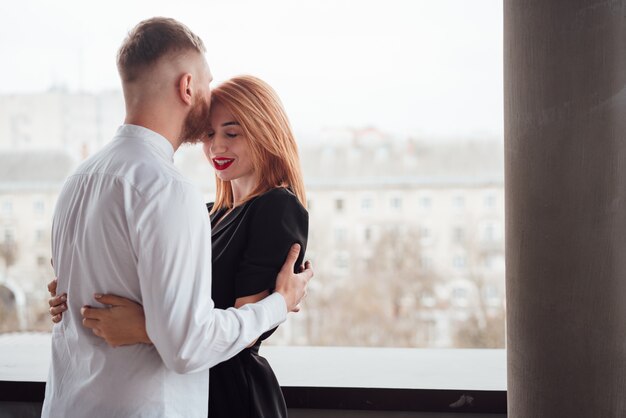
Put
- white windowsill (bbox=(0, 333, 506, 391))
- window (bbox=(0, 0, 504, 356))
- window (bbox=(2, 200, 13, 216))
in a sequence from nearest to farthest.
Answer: white windowsill (bbox=(0, 333, 506, 391)) < window (bbox=(0, 0, 504, 356)) < window (bbox=(2, 200, 13, 216))

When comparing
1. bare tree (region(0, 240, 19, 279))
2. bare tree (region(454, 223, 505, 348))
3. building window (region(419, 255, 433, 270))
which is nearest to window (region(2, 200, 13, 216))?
bare tree (region(0, 240, 19, 279))

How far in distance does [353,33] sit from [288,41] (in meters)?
2.92

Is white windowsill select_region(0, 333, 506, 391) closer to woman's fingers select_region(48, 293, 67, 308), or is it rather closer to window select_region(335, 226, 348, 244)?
woman's fingers select_region(48, 293, 67, 308)

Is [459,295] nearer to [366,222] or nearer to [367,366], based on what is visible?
[366,222]

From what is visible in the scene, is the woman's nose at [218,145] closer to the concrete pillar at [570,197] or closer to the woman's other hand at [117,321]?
the woman's other hand at [117,321]

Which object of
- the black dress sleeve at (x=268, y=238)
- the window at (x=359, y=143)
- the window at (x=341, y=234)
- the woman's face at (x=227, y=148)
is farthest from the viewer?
the window at (x=341, y=234)

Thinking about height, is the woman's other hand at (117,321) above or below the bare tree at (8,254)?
above

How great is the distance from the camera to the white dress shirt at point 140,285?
4.25ft

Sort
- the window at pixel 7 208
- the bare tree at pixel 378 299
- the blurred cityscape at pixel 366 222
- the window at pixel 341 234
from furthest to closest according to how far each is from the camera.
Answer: the window at pixel 341 234 → the bare tree at pixel 378 299 → the window at pixel 7 208 → the blurred cityscape at pixel 366 222

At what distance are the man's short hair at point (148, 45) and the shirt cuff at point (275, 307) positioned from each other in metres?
0.50

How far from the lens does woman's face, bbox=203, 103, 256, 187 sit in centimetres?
170

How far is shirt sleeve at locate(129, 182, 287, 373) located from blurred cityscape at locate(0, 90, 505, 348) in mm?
27297

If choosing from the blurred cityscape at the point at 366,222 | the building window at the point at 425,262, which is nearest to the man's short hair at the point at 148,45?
the blurred cityscape at the point at 366,222

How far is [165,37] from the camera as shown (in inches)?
56.0
